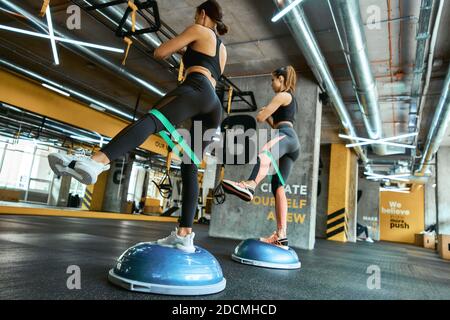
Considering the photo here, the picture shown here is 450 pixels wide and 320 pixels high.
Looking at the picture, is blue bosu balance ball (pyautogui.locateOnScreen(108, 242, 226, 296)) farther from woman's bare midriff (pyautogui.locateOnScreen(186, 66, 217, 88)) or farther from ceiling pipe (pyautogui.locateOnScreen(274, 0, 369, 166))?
ceiling pipe (pyautogui.locateOnScreen(274, 0, 369, 166))

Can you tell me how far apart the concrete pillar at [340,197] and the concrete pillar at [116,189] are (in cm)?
700

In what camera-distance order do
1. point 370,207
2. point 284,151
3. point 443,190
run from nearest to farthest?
point 284,151
point 443,190
point 370,207

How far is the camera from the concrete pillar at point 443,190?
7.90m

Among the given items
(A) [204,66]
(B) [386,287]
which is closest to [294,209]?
(B) [386,287]

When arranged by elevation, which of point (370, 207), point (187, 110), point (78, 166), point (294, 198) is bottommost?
point (78, 166)

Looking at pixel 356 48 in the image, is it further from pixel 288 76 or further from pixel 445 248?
pixel 445 248

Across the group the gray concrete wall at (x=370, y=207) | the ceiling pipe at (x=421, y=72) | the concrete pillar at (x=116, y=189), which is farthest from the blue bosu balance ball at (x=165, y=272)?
the gray concrete wall at (x=370, y=207)

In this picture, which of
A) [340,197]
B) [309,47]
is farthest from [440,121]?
[340,197]

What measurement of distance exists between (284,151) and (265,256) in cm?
78

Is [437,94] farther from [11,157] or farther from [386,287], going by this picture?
[11,157]

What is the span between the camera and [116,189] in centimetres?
1128

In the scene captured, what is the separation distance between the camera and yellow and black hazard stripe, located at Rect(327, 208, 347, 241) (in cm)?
850

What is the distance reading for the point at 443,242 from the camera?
576 cm
